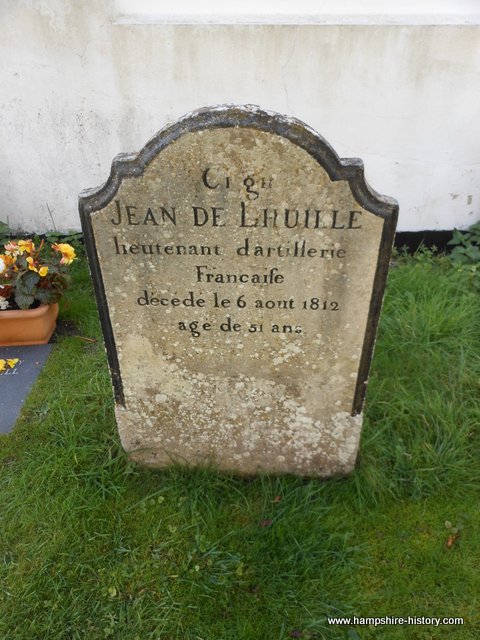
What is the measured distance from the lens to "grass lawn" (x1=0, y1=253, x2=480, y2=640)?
1.98m

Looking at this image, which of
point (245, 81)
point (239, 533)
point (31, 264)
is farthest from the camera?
point (245, 81)

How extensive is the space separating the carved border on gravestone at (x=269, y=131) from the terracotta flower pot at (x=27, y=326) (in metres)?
1.49

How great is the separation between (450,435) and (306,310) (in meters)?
1.16

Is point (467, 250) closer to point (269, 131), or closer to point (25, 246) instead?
point (269, 131)

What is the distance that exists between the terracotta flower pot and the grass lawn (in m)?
0.57

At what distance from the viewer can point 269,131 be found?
1.67 metres

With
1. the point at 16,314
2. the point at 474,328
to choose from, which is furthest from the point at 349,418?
the point at 16,314

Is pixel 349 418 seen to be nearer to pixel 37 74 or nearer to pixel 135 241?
pixel 135 241

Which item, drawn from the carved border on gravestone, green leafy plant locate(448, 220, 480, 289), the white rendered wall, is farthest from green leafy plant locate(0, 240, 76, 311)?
green leafy plant locate(448, 220, 480, 289)

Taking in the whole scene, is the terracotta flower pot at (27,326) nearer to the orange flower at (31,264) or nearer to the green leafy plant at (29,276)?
the green leafy plant at (29,276)

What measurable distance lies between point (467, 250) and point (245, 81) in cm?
211

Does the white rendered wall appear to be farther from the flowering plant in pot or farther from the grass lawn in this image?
the grass lawn

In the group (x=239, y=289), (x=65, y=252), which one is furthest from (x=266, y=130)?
(x=65, y=252)

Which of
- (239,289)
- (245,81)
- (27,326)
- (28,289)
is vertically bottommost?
(27,326)
